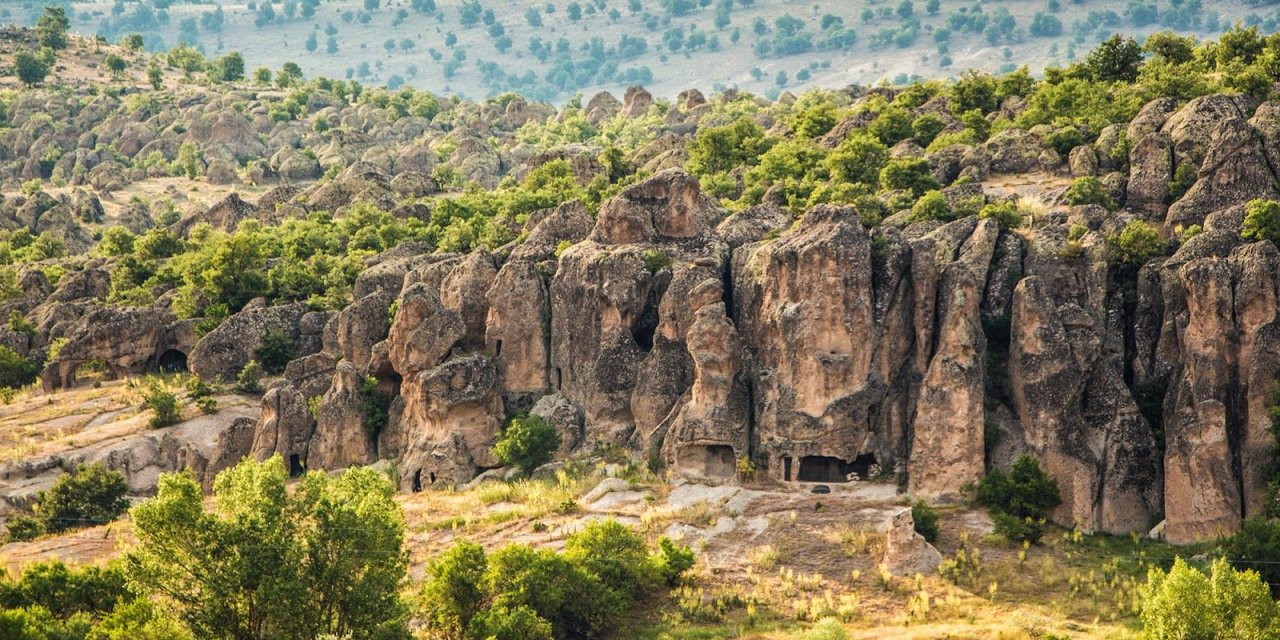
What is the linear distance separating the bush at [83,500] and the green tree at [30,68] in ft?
403

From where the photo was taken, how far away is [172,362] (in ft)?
289

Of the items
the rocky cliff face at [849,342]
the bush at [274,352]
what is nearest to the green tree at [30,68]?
the rocky cliff face at [849,342]

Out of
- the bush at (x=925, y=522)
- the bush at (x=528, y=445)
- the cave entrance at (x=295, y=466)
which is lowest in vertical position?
the bush at (x=925, y=522)

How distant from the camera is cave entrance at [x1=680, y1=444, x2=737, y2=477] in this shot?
68312 mm

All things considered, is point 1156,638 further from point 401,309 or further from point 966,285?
point 401,309

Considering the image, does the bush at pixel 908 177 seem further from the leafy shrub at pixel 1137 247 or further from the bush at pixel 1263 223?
the bush at pixel 1263 223

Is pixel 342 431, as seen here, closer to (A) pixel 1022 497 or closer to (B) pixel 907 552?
(B) pixel 907 552

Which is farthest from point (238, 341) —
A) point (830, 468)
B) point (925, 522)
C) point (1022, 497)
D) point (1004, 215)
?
point (1022, 497)

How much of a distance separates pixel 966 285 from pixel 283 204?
212 feet

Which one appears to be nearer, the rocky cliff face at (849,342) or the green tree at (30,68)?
the rocky cliff face at (849,342)

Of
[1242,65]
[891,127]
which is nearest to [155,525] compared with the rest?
[891,127]

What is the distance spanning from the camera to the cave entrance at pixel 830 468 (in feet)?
220

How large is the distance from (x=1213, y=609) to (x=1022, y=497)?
48.4ft

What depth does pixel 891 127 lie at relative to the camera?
95.3 m
